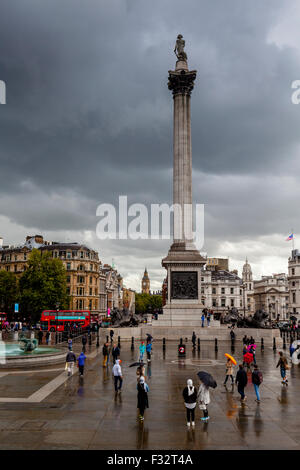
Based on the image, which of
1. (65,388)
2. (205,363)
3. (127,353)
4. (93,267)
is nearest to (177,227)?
(127,353)

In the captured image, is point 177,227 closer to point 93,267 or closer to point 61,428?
point 61,428

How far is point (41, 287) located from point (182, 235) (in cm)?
3228

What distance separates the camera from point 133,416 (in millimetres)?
12516

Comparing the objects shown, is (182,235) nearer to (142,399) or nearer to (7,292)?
(142,399)

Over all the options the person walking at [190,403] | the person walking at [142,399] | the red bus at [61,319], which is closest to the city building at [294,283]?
the red bus at [61,319]

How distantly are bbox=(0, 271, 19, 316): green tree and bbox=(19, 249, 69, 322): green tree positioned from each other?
9401 millimetres

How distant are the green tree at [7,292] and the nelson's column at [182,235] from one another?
4594cm

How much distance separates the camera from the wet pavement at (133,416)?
9961 mm

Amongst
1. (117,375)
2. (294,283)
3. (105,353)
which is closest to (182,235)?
(105,353)

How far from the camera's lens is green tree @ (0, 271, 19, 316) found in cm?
8200

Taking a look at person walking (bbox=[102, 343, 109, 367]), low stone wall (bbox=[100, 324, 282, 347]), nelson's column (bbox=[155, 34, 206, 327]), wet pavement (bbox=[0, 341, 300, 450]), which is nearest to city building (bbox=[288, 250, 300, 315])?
nelson's column (bbox=[155, 34, 206, 327])

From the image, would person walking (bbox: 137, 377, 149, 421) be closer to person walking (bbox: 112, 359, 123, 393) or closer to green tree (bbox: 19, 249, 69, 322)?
person walking (bbox: 112, 359, 123, 393)

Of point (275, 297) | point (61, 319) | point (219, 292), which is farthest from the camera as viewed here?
point (275, 297)
